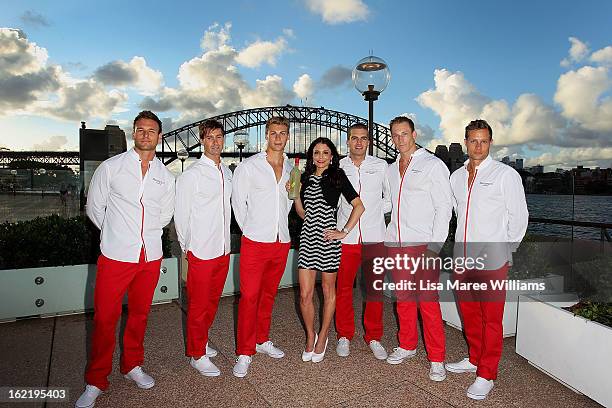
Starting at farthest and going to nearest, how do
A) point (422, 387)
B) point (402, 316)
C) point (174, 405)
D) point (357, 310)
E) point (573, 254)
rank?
point (573, 254), point (357, 310), point (402, 316), point (422, 387), point (174, 405)

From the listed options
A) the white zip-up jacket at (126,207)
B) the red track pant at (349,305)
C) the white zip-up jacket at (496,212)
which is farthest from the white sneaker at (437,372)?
the white zip-up jacket at (126,207)

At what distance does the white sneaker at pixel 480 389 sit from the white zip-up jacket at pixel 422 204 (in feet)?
2.99

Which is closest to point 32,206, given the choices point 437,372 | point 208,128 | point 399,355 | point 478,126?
point 208,128

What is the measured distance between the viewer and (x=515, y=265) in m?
4.43

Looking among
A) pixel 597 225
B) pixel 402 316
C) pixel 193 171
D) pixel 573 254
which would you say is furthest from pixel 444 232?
pixel 573 254

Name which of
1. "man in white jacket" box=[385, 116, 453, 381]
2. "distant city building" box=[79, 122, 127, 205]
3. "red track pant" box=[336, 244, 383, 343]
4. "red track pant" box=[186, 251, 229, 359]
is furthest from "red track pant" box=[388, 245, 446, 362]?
"distant city building" box=[79, 122, 127, 205]

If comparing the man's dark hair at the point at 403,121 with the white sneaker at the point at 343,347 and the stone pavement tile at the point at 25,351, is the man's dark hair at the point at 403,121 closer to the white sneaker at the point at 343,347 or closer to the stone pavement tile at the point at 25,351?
the white sneaker at the point at 343,347

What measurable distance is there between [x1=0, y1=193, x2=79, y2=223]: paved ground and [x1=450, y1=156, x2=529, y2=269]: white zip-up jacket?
1044 cm

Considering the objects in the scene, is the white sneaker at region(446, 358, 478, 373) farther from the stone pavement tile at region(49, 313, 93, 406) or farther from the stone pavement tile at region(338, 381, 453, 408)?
→ the stone pavement tile at region(49, 313, 93, 406)

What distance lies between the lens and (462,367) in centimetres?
324

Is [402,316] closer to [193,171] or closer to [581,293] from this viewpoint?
[193,171]

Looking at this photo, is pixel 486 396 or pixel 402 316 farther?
pixel 402 316

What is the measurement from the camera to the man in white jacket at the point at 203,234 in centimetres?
309

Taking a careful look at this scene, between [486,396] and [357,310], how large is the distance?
2033 mm
